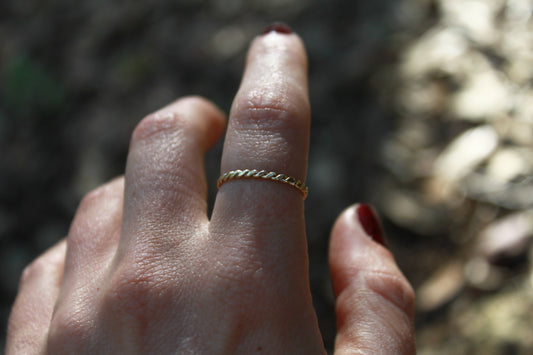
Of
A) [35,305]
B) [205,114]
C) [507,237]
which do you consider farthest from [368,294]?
[507,237]

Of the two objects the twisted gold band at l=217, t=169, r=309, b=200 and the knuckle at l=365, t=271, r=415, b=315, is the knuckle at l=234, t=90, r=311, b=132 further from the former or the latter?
the knuckle at l=365, t=271, r=415, b=315

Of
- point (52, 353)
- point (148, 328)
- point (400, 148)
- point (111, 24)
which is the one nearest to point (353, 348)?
point (148, 328)

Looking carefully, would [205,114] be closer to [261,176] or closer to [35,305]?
[261,176]

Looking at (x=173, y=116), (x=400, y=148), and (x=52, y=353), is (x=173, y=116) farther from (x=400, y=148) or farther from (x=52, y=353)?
(x=400, y=148)

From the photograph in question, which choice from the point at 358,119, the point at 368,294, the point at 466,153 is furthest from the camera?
the point at 358,119

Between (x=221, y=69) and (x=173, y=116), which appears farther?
(x=221, y=69)

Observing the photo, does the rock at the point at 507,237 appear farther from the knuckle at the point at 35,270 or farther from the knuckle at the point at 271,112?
the knuckle at the point at 35,270
